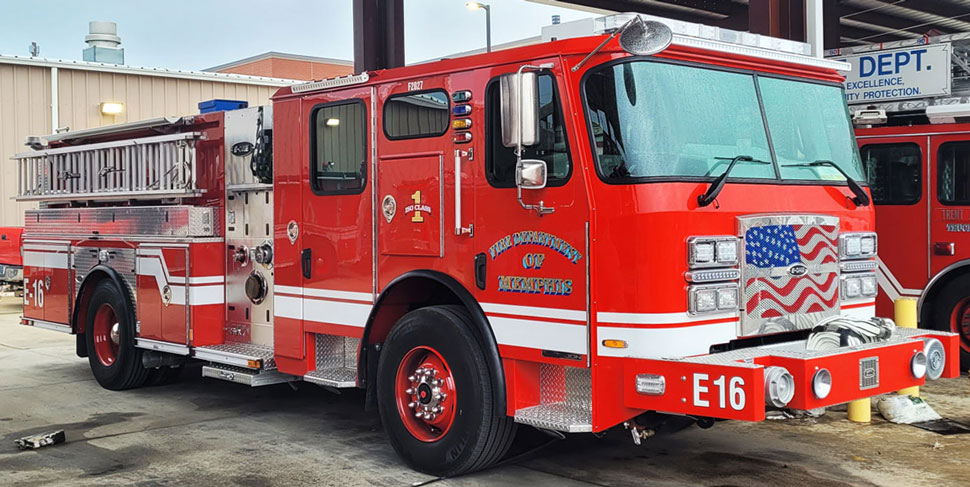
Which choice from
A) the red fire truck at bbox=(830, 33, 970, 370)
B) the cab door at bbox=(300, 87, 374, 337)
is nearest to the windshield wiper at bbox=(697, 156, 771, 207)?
the cab door at bbox=(300, 87, 374, 337)

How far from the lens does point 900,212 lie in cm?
1052

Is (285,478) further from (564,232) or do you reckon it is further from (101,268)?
(101,268)

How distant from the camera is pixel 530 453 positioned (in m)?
6.80

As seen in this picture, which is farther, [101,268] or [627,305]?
[101,268]

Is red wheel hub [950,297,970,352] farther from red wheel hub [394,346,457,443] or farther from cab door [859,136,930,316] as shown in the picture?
red wheel hub [394,346,457,443]

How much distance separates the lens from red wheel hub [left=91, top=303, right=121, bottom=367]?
9.54 meters

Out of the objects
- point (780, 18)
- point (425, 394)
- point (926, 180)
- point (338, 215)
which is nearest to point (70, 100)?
point (780, 18)

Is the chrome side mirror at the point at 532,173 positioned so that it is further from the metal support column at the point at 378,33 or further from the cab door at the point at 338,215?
the metal support column at the point at 378,33

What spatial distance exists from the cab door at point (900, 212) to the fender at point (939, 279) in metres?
0.07

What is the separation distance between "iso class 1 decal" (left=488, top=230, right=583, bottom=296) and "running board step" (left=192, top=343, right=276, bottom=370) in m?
2.55

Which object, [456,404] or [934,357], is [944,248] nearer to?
[934,357]

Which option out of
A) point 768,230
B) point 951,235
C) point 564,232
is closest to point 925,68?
point 951,235

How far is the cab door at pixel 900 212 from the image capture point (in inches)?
408

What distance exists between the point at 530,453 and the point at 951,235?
18.4 feet
